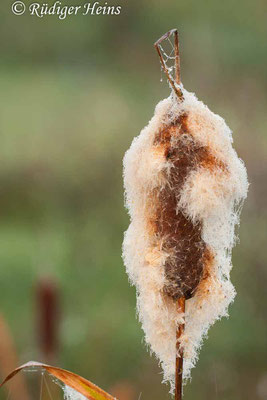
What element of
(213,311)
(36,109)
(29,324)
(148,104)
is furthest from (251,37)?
(213,311)

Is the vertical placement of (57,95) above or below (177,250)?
above

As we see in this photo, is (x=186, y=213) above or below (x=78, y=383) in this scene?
above

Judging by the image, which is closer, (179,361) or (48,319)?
(179,361)

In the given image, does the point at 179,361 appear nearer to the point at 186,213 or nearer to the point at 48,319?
the point at 186,213

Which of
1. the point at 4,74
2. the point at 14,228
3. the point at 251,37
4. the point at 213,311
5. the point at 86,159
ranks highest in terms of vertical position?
the point at 251,37

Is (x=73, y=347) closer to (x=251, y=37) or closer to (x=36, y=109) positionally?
(x=36, y=109)

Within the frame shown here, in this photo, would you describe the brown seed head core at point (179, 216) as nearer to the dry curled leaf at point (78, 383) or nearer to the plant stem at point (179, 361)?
the plant stem at point (179, 361)

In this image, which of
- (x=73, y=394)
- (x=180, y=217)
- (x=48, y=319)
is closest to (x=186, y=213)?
(x=180, y=217)
